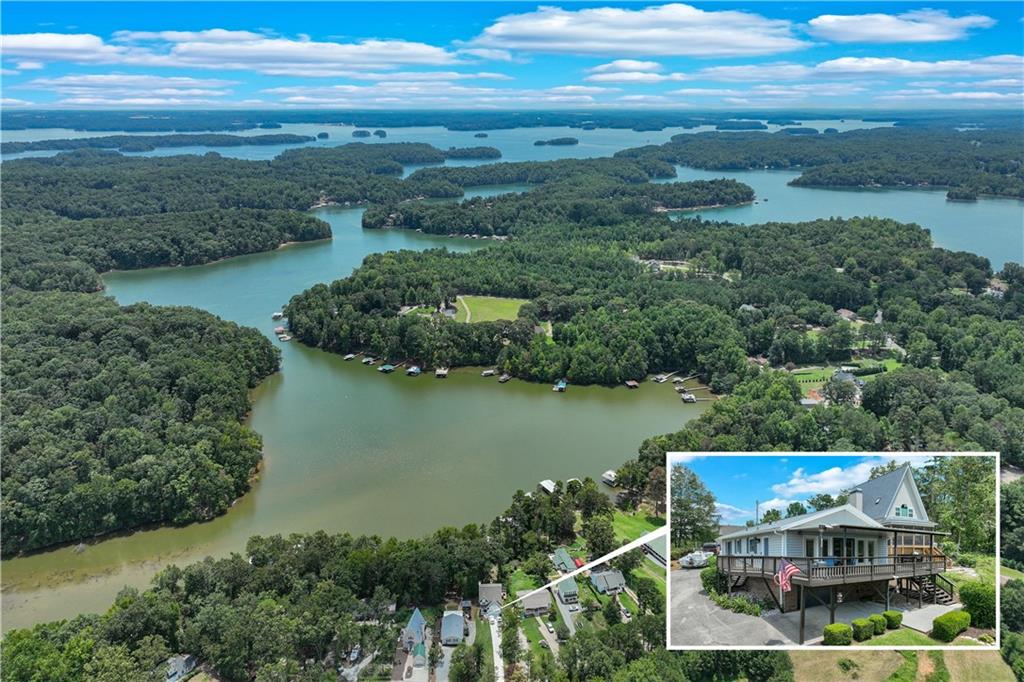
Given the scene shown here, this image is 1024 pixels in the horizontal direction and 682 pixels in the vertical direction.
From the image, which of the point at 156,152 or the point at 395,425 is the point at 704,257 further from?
the point at 156,152

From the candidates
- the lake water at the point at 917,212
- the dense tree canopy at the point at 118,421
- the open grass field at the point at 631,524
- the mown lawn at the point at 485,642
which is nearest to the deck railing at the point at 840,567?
the mown lawn at the point at 485,642

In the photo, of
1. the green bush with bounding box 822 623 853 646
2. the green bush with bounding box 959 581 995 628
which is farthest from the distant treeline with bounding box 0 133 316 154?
the green bush with bounding box 959 581 995 628

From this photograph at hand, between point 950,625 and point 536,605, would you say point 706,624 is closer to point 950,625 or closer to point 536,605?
point 950,625

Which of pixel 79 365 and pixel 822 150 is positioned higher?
pixel 822 150

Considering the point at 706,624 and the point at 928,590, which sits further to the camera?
the point at 928,590

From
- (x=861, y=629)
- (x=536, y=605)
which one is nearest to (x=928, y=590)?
(x=861, y=629)

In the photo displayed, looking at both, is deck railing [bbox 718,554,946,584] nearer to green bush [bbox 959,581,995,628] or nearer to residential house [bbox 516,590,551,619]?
green bush [bbox 959,581,995,628]

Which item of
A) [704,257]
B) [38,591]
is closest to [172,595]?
[38,591]
